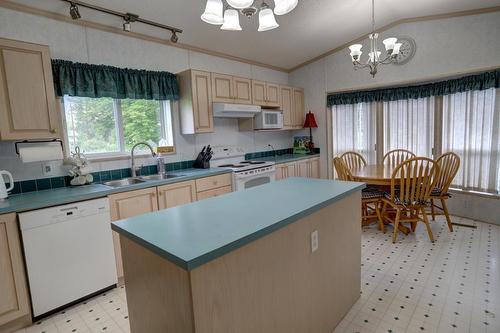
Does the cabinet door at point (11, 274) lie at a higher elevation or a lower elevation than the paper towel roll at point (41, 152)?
lower

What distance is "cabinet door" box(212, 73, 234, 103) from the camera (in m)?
3.51

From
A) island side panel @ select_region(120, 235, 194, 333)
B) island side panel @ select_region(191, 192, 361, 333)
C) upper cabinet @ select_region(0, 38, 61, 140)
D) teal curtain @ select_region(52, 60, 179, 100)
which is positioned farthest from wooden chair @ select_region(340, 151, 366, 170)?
upper cabinet @ select_region(0, 38, 61, 140)

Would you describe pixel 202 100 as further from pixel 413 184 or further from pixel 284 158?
pixel 413 184

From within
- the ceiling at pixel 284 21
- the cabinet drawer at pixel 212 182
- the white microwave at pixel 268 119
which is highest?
the ceiling at pixel 284 21

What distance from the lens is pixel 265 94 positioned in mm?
4270

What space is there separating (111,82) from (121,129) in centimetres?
51

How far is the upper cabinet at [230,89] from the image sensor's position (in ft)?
11.6

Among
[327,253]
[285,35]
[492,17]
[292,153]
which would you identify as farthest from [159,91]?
[492,17]

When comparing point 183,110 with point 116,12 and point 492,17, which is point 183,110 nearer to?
point 116,12

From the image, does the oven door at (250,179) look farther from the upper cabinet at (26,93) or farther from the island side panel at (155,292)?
the island side panel at (155,292)

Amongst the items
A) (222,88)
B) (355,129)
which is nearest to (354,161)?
(355,129)

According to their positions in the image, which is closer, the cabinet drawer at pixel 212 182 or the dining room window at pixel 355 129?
the cabinet drawer at pixel 212 182

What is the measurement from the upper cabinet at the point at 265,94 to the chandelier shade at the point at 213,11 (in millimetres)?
2249

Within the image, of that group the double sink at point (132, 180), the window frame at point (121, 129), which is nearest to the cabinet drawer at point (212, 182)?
the double sink at point (132, 180)
